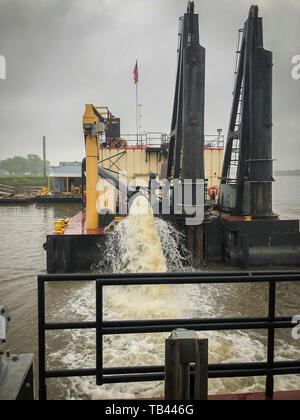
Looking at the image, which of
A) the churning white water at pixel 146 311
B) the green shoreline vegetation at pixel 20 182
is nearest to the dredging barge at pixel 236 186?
the churning white water at pixel 146 311

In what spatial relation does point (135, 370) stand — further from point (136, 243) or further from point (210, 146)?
point (210, 146)

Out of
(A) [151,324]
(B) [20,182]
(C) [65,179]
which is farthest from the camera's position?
(B) [20,182]

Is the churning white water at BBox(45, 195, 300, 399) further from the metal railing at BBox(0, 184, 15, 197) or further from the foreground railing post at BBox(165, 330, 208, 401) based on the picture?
the metal railing at BBox(0, 184, 15, 197)

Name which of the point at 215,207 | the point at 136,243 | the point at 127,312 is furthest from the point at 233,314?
the point at 215,207

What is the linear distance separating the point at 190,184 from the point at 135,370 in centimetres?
1052

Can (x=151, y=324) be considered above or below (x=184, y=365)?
above

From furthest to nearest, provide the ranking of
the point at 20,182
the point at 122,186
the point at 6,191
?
1. the point at 20,182
2. the point at 6,191
3. the point at 122,186

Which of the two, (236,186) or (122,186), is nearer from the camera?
(122,186)

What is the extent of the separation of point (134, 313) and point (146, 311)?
0.29 meters

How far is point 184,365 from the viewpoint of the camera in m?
2.03

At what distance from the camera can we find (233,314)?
7738 millimetres

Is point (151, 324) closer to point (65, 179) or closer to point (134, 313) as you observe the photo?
point (134, 313)

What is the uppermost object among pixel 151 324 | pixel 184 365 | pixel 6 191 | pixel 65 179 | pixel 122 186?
pixel 65 179

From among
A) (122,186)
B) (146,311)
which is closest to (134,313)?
(146,311)
